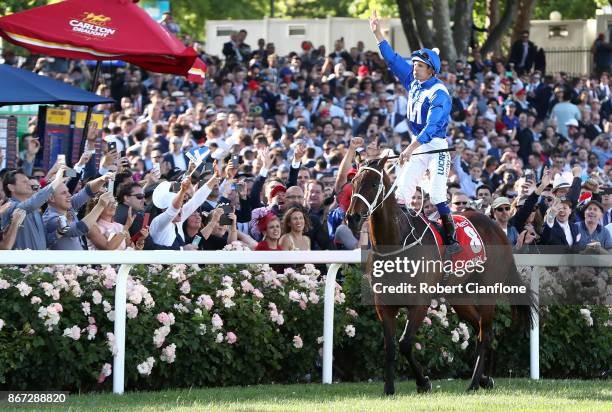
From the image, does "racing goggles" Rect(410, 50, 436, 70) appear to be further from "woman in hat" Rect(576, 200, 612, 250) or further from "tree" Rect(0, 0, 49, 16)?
"tree" Rect(0, 0, 49, 16)

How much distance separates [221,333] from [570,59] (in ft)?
84.6

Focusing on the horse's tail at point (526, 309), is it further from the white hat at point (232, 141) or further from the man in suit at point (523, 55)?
the man in suit at point (523, 55)

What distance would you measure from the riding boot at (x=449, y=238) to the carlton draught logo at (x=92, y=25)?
Result: 13.4 ft

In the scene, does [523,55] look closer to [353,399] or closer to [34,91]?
[34,91]

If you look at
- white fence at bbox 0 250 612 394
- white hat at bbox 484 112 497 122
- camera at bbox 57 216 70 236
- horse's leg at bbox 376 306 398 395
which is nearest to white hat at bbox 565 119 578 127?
white hat at bbox 484 112 497 122

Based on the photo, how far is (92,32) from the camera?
1222 cm

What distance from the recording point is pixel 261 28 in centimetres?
3144

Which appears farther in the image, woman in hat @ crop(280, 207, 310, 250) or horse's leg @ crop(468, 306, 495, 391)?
woman in hat @ crop(280, 207, 310, 250)

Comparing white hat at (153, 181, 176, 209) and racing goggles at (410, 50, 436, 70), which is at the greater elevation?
racing goggles at (410, 50, 436, 70)

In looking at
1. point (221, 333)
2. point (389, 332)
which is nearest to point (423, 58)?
point (389, 332)

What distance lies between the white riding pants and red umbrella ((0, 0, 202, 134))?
316 centimetres

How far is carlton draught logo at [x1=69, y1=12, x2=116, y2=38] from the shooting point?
1220cm

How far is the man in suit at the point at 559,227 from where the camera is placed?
12.7 m

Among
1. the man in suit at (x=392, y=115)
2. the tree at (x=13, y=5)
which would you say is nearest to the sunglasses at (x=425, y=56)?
the man in suit at (x=392, y=115)
